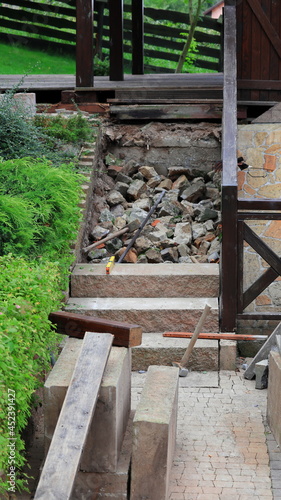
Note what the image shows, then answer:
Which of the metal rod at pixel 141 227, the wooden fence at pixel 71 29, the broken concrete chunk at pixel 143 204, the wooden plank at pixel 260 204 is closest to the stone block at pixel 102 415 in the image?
the wooden plank at pixel 260 204

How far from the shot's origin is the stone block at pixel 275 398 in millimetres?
5344

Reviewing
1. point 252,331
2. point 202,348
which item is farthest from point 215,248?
point 202,348

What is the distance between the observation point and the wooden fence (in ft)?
65.5

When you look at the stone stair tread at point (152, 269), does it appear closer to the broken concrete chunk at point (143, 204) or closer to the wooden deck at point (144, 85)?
the broken concrete chunk at point (143, 204)

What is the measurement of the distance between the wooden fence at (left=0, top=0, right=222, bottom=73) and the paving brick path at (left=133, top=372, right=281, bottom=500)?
1425 cm

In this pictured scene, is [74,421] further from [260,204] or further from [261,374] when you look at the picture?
[260,204]

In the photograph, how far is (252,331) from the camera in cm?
732

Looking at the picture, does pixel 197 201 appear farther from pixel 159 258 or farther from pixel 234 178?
pixel 234 178

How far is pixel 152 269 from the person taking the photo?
7.50 m

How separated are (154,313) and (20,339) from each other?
2.60 metres

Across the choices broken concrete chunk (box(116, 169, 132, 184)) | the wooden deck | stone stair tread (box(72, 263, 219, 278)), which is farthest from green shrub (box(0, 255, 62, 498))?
the wooden deck

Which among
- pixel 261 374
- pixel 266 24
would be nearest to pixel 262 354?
pixel 261 374

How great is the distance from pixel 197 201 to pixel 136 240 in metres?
1.32

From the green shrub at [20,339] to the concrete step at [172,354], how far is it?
942 millimetres
